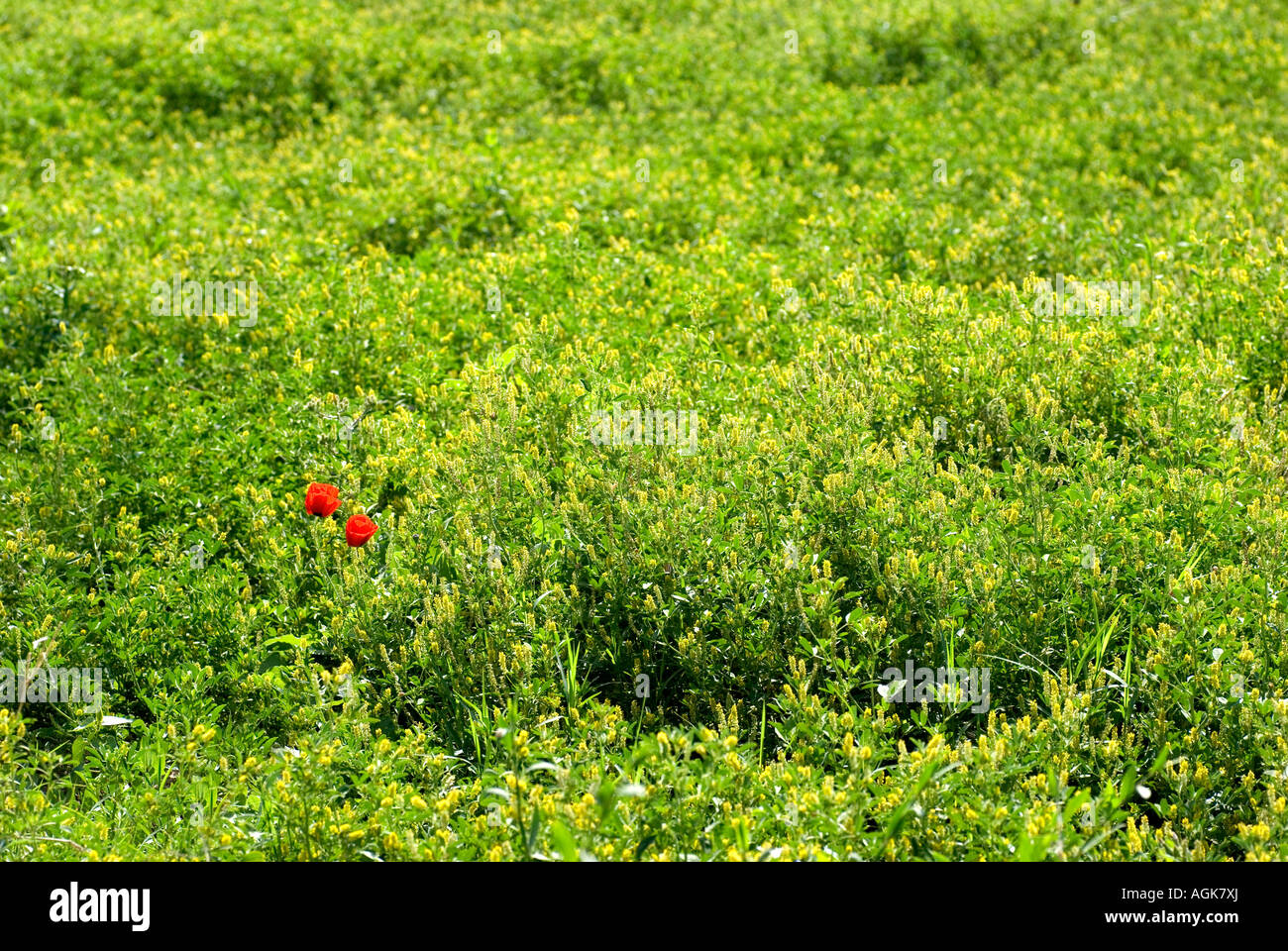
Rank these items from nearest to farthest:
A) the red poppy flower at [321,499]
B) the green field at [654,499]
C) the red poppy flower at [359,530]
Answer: the green field at [654,499] → the red poppy flower at [359,530] → the red poppy flower at [321,499]

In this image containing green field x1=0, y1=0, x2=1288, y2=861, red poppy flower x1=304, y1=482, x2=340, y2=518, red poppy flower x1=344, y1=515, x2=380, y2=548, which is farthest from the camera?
red poppy flower x1=304, y1=482, x2=340, y2=518

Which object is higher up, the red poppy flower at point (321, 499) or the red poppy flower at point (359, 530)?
the red poppy flower at point (321, 499)

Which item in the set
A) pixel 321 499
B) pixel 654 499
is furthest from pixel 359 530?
pixel 654 499

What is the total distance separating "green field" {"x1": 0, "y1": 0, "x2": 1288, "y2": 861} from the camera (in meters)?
3.46

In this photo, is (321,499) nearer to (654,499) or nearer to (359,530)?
(359,530)

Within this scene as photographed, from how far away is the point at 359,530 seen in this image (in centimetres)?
449

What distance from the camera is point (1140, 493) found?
439 cm

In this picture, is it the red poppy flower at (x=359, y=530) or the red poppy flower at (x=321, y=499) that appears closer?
the red poppy flower at (x=359, y=530)

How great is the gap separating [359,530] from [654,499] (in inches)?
47.1

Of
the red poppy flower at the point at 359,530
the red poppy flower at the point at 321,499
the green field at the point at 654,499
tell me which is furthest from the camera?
the red poppy flower at the point at 321,499

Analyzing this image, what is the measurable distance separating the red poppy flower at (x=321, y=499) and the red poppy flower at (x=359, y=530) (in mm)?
158

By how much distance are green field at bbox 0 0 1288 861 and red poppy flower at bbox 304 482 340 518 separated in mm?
177

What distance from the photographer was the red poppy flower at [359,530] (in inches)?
176
